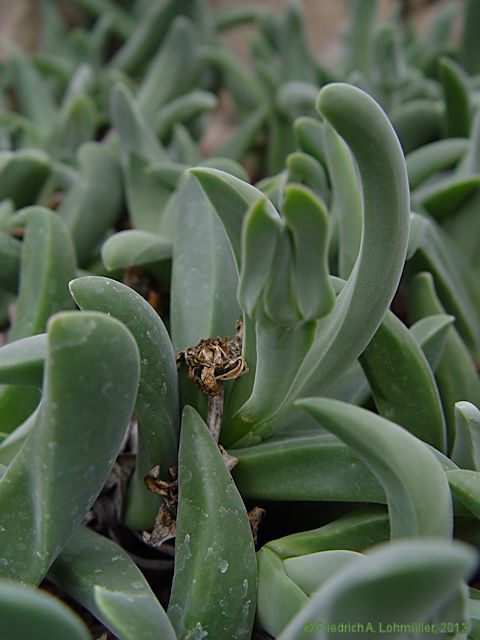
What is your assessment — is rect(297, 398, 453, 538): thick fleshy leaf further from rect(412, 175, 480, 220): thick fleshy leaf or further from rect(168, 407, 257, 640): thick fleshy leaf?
rect(412, 175, 480, 220): thick fleshy leaf

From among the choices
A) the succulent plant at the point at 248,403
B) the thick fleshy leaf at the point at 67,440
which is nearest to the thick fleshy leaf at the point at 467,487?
the succulent plant at the point at 248,403

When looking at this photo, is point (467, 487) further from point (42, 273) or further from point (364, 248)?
point (42, 273)

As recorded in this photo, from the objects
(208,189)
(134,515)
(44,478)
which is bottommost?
(134,515)

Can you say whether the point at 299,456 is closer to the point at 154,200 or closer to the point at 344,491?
the point at 344,491

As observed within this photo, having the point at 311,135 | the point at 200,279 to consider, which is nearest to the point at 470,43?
the point at 311,135

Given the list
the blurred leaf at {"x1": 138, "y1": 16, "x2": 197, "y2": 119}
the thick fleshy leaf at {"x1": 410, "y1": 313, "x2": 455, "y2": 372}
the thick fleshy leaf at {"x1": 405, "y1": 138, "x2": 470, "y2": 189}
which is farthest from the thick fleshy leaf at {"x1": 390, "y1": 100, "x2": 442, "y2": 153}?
the thick fleshy leaf at {"x1": 410, "y1": 313, "x2": 455, "y2": 372}

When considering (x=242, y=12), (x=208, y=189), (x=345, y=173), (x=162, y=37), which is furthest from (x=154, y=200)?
(x=242, y=12)
